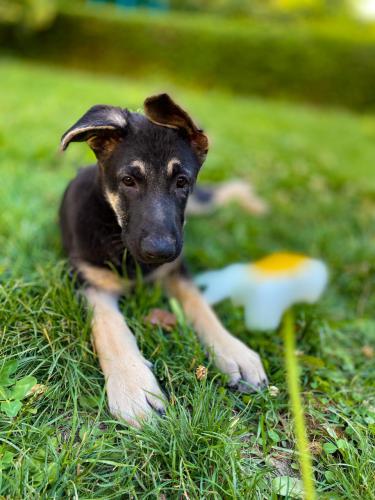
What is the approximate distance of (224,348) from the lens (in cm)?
287

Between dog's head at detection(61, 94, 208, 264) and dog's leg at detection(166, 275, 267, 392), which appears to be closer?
dog's head at detection(61, 94, 208, 264)

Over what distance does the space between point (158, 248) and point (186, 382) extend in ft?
2.53

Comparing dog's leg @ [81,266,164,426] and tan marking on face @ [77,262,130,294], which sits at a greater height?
tan marking on face @ [77,262,130,294]

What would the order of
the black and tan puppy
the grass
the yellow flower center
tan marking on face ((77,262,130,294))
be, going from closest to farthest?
the grass → the black and tan puppy → tan marking on face ((77,262,130,294)) → the yellow flower center

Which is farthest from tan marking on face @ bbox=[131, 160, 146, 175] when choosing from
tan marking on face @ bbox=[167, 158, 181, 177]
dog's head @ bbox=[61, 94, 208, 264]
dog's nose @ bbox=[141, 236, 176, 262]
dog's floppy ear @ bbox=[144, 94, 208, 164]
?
dog's nose @ bbox=[141, 236, 176, 262]

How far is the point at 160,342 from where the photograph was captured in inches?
112

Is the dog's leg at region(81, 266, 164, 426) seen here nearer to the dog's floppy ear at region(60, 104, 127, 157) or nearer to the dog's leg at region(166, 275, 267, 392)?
the dog's leg at region(166, 275, 267, 392)

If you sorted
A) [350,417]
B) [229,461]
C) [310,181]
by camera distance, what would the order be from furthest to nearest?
[310,181], [350,417], [229,461]

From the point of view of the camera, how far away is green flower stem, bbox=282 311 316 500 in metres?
2.22

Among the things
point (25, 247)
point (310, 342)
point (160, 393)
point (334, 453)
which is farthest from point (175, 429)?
point (25, 247)

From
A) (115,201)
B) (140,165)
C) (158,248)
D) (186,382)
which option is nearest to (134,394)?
(186,382)

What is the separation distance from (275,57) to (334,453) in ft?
49.9

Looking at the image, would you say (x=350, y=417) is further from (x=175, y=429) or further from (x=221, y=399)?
(x=175, y=429)

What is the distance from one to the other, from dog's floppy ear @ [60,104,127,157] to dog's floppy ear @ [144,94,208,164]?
185mm
